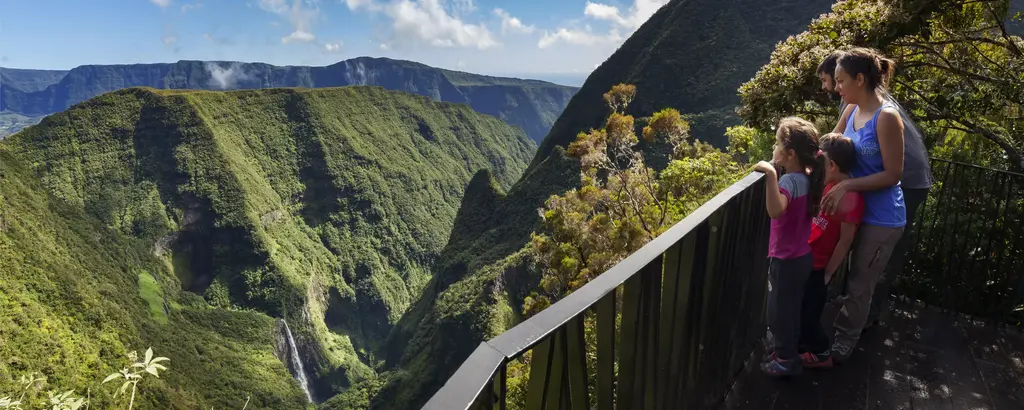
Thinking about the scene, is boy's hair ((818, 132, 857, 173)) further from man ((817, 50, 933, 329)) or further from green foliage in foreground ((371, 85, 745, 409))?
green foliage in foreground ((371, 85, 745, 409))

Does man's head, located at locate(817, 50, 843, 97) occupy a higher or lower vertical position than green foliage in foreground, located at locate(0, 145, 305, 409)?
higher

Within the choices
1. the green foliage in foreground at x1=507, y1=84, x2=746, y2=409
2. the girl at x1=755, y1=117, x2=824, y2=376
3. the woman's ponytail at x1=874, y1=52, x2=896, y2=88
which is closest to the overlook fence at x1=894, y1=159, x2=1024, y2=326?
the woman's ponytail at x1=874, y1=52, x2=896, y2=88

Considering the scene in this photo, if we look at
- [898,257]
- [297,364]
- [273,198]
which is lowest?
[297,364]

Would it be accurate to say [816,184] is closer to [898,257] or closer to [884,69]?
[884,69]

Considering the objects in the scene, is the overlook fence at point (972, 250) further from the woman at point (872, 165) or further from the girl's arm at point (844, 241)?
the girl's arm at point (844, 241)

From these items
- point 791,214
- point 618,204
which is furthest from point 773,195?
point 618,204

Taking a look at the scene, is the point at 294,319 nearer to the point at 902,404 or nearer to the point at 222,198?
the point at 222,198
